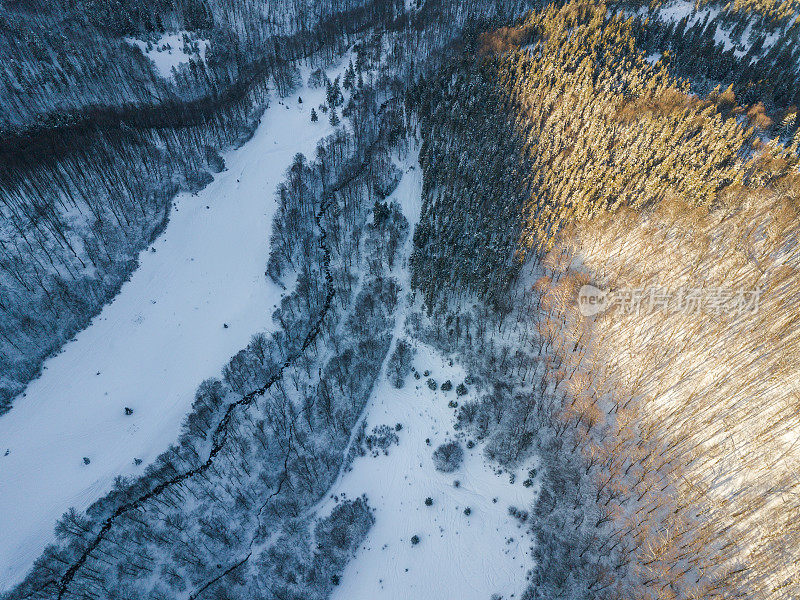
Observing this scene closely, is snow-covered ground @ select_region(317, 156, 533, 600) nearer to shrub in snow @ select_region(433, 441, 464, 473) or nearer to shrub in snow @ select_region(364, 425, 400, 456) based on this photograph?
shrub in snow @ select_region(433, 441, 464, 473)

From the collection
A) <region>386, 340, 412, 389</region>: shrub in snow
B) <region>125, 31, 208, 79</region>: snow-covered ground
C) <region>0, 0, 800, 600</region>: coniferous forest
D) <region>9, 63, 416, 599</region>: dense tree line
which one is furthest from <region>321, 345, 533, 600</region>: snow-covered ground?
<region>125, 31, 208, 79</region>: snow-covered ground

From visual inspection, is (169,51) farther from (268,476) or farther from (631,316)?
(631,316)

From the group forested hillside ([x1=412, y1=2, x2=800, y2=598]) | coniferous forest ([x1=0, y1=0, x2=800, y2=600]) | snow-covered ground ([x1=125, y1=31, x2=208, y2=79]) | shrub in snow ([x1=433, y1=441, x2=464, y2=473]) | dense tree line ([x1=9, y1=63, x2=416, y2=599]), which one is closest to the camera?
dense tree line ([x1=9, y1=63, x2=416, y2=599])

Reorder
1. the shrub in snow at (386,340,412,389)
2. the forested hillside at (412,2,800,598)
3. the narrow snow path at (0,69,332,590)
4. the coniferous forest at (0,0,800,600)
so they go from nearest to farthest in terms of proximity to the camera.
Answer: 1. the forested hillside at (412,2,800,598)
2. the coniferous forest at (0,0,800,600)
3. the narrow snow path at (0,69,332,590)
4. the shrub in snow at (386,340,412,389)

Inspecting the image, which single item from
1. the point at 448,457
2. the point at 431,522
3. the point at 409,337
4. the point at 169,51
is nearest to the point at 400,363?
the point at 409,337

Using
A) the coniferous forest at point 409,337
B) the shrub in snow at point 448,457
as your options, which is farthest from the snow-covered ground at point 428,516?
the shrub in snow at point 448,457

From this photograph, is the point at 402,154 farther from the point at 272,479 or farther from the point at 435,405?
the point at 272,479

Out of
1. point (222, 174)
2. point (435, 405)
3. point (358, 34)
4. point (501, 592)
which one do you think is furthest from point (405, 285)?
point (358, 34)

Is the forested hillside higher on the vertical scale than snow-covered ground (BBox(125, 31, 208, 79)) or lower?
lower
